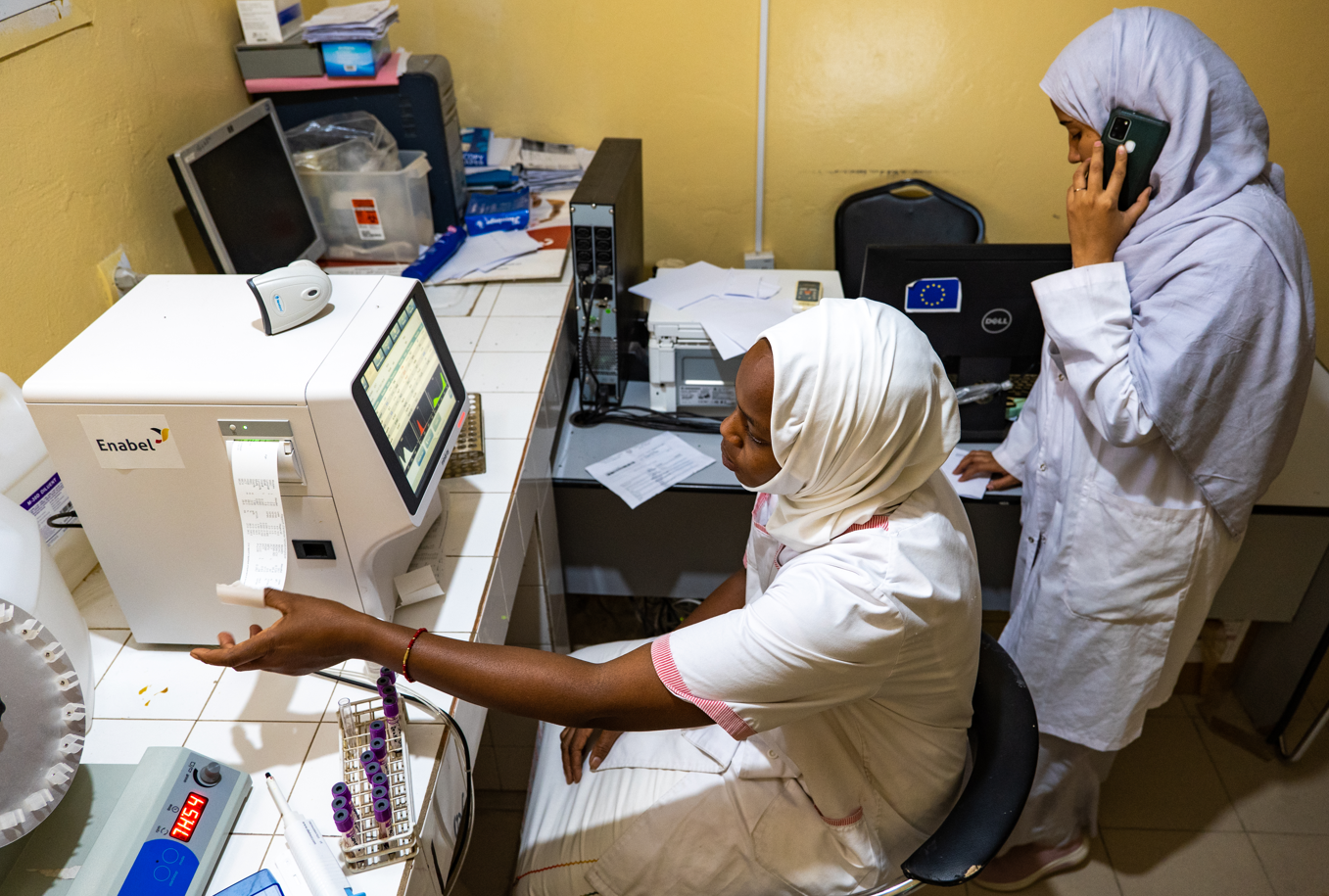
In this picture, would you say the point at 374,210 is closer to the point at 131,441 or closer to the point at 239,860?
the point at 131,441

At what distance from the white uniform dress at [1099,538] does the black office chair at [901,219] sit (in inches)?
39.1

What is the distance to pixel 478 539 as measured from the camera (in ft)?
4.43

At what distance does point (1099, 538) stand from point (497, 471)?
1.05 m

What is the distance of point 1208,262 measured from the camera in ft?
4.12

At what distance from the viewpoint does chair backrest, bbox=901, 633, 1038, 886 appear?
96 centimetres

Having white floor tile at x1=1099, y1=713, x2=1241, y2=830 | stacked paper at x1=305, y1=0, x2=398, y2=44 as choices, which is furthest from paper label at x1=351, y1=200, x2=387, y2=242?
white floor tile at x1=1099, y1=713, x2=1241, y2=830

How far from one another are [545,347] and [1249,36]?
207cm

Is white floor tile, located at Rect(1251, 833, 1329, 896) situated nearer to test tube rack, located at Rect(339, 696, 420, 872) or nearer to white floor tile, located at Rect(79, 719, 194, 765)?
test tube rack, located at Rect(339, 696, 420, 872)

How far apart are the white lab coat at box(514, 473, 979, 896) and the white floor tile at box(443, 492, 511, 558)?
337 mm

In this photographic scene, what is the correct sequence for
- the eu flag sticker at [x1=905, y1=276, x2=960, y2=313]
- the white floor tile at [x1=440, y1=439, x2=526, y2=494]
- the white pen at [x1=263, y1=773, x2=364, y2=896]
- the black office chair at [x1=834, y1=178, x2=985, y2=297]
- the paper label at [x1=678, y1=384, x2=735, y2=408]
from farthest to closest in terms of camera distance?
the black office chair at [x1=834, y1=178, x2=985, y2=297] < the paper label at [x1=678, y1=384, x2=735, y2=408] < the eu flag sticker at [x1=905, y1=276, x2=960, y2=313] < the white floor tile at [x1=440, y1=439, x2=526, y2=494] < the white pen at [x1=263, y1=773, x2=364, y2=896]

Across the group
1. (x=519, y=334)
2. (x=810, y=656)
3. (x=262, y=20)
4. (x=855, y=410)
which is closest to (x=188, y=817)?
(x=810, y=656)

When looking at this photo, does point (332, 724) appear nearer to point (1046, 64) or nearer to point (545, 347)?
point (545, 347)

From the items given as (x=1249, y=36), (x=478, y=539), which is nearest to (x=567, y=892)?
(x=478, y=539)

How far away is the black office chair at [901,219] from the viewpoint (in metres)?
2.51
